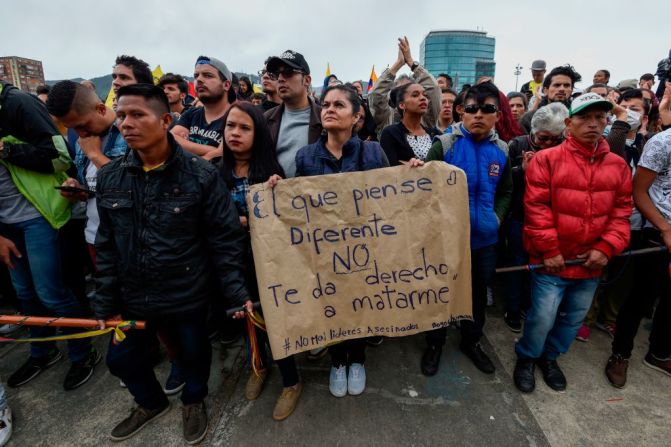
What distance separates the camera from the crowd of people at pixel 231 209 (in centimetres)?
201

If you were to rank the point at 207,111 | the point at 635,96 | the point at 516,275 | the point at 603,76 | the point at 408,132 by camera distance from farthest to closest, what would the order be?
the point at 603,76 < the point at 635,96 < the point at 516,275 < the point at 408,132 < the point at 207,111

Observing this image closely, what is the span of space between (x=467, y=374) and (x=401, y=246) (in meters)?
1.42

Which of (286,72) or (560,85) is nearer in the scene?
(286,72)

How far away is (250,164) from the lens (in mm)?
2443

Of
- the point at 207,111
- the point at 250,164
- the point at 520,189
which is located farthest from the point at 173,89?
the point at 520,189

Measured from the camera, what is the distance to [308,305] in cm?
214

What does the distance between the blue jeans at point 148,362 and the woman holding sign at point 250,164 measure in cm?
41

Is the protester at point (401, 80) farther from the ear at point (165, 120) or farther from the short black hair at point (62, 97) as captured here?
the short black hair at point (62, 97)

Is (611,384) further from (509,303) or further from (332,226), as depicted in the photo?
(332,226)

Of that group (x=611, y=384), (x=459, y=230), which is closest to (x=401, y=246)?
(x=459, y=230)

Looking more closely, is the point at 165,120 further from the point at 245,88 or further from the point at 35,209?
the point at 245,88

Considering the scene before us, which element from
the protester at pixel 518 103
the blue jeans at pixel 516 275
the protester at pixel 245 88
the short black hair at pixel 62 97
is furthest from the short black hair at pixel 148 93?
the protester at pixel 245 88

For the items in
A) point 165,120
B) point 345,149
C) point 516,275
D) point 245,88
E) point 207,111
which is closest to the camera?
point 165,120

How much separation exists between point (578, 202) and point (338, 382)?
224 cm
